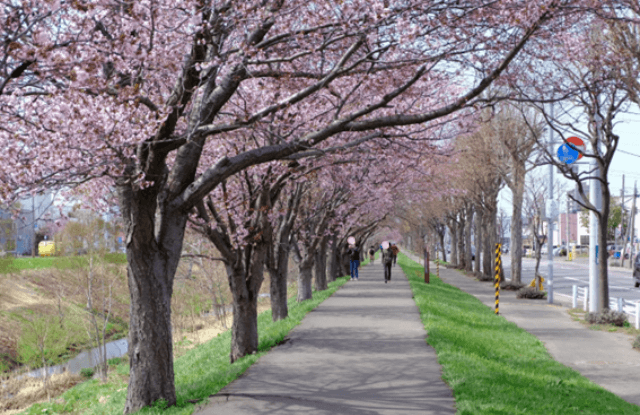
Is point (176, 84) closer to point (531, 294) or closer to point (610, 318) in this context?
point (610, 318)

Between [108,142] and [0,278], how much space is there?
3136cm

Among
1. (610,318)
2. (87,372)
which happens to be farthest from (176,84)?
(87,372)

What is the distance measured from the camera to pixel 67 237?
39906mm

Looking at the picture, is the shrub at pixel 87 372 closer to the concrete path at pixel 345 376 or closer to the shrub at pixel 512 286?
the concrete path at pixel 345 376

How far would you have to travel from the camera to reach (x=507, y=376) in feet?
30.6

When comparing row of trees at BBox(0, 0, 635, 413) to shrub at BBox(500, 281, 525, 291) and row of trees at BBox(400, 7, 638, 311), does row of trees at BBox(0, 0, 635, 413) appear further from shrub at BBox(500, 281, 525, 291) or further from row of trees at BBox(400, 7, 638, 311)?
shrub at BBox(500, 281, 525, 291)

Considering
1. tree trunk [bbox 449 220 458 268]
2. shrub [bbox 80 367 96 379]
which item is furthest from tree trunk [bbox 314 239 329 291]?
tree trunk [bbox 449 220 458 268]

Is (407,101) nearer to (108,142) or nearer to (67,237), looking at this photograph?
(108,142)

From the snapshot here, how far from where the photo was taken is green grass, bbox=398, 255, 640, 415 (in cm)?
743

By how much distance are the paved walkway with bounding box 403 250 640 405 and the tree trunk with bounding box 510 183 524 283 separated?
650 cm

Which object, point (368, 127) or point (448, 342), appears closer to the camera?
point (368, 127)

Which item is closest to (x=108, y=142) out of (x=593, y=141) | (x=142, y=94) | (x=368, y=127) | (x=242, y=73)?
(x=142, y=94)

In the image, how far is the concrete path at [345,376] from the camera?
713 centimetres

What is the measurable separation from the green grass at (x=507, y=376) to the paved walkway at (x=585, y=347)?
1.13 ft
